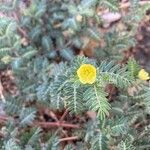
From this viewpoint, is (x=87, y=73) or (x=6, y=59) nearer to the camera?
(x=87, y=73)

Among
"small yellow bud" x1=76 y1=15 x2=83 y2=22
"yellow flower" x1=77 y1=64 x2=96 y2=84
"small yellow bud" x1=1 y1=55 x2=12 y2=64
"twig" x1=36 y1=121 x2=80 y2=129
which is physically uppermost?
"small yellow bud" x1=76 y1=15 x2=83 y2=22

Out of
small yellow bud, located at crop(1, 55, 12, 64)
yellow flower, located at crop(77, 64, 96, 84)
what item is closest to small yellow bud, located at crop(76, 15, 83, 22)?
small yellow bud, located at crop(1, 55, 12, 64)

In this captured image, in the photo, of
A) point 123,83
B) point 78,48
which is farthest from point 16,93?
A: point 123,83

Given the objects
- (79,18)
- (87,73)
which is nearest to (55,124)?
(79,18)

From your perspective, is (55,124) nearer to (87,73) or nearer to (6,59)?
(6,59)

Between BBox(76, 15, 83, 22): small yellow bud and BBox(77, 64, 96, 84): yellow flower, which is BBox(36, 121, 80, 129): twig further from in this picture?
BBox(77, 64, 96, 84): yellow flower

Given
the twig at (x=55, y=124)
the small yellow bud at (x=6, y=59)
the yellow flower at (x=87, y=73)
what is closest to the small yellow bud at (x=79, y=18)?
the small yellow bud at (x=6, y=59)

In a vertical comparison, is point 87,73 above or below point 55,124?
above

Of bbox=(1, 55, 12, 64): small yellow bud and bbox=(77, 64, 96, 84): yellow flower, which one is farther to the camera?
bbox=(1, 55, 12, 64): small yellow bud

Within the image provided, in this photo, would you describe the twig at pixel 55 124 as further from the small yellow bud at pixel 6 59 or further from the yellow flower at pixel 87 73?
the yellow flower at pixel 87 73
